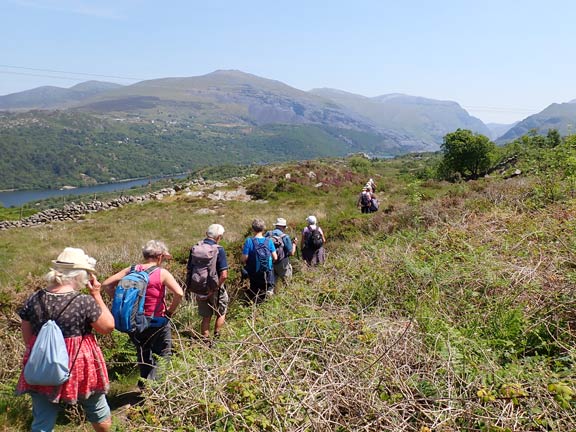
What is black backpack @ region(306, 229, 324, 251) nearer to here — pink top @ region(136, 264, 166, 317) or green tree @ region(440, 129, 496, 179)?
pink top @ region(136, 264, 166, 317)

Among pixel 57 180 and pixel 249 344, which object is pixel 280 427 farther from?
pixel 57 180

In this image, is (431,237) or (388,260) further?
(431,237)

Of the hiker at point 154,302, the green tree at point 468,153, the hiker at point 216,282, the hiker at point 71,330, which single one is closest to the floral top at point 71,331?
the hiker at point 71,330

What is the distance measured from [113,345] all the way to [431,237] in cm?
523

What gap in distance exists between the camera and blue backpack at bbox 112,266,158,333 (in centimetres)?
393

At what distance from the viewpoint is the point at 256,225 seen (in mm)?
6336

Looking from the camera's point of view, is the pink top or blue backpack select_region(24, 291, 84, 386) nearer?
blue backpack select_region(24, 291, 84, 386)

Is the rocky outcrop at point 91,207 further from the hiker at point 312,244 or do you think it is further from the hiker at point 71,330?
the hiker at point 71,330

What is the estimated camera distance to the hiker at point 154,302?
13.6 feet

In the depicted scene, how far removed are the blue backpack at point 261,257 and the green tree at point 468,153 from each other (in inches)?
1161

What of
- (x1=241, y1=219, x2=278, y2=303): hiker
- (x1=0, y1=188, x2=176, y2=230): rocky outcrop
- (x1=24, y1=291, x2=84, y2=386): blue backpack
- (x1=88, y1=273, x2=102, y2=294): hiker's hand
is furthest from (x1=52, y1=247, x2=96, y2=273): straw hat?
(x1=0, y1=188, x2=176, y2=230): rocky outcrop

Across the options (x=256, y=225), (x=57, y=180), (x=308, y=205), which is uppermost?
(x=256, y=225)

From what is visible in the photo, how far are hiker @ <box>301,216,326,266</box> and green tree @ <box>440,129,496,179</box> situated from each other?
27482 millimetres

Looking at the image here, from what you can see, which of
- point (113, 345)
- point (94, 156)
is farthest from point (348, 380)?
point (94, 156)
